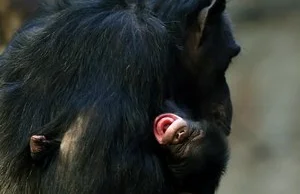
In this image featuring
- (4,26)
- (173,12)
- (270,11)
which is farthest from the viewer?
(270,11)

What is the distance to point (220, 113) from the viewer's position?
2521mm

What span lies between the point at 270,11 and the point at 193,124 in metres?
3.48

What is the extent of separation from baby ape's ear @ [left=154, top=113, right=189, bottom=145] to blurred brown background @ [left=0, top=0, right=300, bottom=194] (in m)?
3.15

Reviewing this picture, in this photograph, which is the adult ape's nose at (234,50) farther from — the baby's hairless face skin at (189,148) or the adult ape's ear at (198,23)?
the baby's hairless face skin at (189,148)

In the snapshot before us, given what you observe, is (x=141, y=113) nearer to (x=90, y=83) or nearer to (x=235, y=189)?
(x=90, y=83)

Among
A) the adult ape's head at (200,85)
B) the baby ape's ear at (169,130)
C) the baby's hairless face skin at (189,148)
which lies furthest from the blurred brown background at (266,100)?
the baby ape's ear at (169,130)

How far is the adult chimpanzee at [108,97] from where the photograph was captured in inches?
85.4

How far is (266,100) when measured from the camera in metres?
5.49

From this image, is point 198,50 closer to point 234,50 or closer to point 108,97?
point 234,50

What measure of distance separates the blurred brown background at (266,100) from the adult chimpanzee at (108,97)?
2.98m

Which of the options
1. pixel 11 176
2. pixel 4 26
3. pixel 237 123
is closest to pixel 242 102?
pixel 237 123

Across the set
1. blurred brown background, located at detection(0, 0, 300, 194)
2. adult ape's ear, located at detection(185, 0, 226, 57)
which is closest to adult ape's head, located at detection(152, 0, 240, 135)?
adult ape's ear, located at detection(185, 0, 226, 57)

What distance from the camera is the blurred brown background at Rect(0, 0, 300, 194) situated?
5.36m

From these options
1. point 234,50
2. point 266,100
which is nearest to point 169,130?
point 234,50
